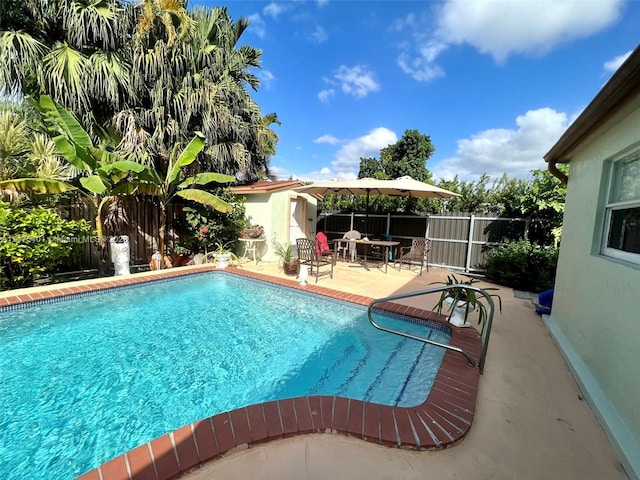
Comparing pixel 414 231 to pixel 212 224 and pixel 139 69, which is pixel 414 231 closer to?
pixel 212 224

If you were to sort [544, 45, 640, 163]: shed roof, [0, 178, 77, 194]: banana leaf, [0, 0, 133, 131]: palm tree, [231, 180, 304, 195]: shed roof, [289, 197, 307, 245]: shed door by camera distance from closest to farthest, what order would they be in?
[544, 45, 640, 163]: shed roof → [0, 178, 77, 194]: banana leaf → [0, 0, 133, 131]: palm tree → [231, 180, 304, 195]: shed roof → [289, 197, 307, 245]: shed door

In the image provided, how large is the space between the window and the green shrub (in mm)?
4677

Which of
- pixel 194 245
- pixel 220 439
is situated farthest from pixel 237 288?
pixel 220 439

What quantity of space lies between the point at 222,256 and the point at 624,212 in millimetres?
9159

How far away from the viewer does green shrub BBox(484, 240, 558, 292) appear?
295 inches

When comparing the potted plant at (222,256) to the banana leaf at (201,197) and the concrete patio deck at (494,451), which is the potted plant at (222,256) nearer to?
the banana leaf at (201,197)

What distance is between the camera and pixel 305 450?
7.09ft

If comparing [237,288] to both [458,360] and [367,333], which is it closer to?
[367,333]

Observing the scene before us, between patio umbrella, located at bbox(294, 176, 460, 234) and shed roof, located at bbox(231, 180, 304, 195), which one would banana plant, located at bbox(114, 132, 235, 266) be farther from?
patio umbrella, located at bbox(294, 176, 460, 234)

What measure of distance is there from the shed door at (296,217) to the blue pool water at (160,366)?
5660 millimetres

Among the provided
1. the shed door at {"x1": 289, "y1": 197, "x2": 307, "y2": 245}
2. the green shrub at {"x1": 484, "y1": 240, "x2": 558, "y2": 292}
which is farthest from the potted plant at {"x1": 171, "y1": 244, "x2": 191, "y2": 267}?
the green shrub at {"x1": 484, "y1": 240, "x2": 558, "y2": 292}

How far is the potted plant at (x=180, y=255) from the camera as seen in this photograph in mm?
10039

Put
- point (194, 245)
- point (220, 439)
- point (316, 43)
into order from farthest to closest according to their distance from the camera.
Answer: point (316, 43) < point (194, 245) < point (220, 439)

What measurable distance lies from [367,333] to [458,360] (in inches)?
69.8
